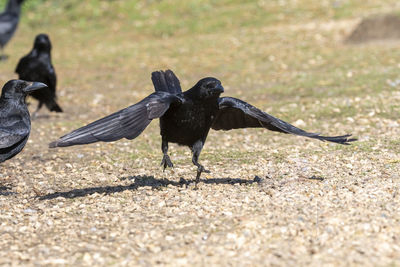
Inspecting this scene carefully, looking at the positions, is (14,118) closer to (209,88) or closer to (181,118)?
(181,118)

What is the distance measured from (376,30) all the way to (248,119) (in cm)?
1099

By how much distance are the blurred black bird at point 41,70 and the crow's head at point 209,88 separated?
16.8ft

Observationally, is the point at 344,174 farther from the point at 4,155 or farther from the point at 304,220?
the point at 4,155

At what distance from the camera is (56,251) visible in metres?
4.57

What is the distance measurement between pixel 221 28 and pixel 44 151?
10.9 metres

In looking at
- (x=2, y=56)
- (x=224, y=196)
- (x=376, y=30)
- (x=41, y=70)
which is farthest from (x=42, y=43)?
(x=376, y=30)

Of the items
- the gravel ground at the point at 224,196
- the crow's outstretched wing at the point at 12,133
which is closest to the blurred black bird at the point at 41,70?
the gravel ground at the point at 224,196

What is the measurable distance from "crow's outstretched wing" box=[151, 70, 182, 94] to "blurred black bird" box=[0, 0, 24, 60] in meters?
11.1

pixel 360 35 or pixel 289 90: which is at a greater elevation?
pixel 360 35

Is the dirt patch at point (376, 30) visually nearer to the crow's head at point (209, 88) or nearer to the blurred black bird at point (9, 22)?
the blurred black bird at point (9, 22)

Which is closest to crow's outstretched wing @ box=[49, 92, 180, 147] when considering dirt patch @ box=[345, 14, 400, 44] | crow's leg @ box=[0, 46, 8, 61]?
dirt patch @ box=[345, 14, 400, 44]

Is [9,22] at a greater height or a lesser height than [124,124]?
greater

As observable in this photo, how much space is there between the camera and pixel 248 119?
246 inches

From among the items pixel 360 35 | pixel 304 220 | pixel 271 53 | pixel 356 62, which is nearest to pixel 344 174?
pixel 304 220
